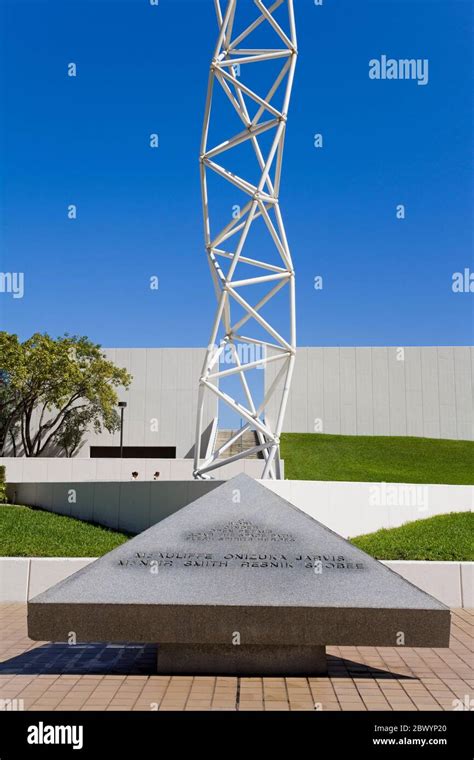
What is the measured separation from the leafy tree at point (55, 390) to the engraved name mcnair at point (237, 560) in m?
28.8

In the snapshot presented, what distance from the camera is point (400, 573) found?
1020 cm

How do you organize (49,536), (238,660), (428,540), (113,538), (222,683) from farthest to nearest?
(113,538) < (49,536) < (428,540) < (238,660) < (222,683)

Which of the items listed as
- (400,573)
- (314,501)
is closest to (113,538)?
(314,501)

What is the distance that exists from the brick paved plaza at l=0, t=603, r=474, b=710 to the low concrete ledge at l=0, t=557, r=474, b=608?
8.57ft

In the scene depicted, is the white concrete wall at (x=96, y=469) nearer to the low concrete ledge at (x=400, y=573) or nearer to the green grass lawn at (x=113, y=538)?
the green grass lawn at (x=113, y=538)

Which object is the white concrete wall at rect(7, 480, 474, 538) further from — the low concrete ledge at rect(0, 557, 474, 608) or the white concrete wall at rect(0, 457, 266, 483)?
the white concrete wall at rect(0, 457, 266, 483)

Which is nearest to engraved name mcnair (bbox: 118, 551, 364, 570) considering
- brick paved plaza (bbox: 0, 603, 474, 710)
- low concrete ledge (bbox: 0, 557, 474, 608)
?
brick paved plaza (bbox: 0, 603, 474, 710)

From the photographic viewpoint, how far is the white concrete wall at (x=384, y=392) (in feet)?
141

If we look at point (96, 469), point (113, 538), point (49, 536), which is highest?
point (96, 469)

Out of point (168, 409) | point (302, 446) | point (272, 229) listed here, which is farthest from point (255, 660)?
point (168, 409)

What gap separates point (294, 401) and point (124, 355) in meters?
10.7

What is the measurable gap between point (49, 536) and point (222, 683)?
10.2 m

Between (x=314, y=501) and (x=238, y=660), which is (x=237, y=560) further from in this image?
(x=314, y=501)

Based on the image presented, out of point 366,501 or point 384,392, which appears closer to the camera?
point 366,501
